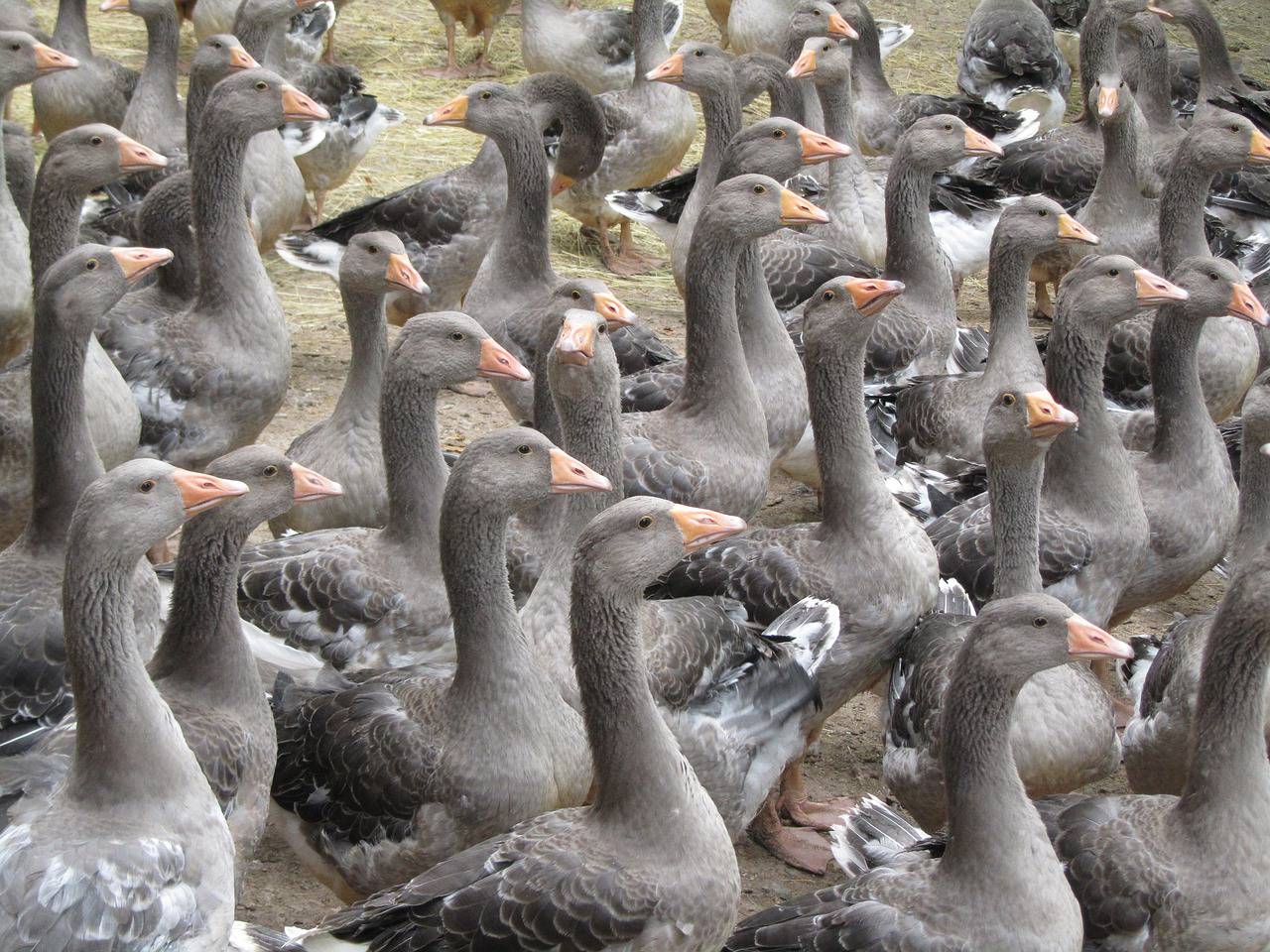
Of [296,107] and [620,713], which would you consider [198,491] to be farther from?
[296,107]

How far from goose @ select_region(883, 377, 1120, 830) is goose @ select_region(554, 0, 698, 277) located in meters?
5.18

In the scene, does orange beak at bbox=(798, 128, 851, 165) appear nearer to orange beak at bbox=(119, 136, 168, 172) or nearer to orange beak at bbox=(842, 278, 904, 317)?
orange beak at bbox=(842, 278, 904, 317)

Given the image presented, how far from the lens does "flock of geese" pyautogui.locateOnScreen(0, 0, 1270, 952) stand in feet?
15.4

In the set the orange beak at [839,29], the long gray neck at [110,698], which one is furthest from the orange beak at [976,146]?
the long gray neck at [110,698]

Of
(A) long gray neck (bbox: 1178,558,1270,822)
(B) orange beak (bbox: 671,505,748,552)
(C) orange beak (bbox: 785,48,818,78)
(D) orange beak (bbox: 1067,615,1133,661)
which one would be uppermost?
(B) orange beak (bbox: 671,505,748,552)

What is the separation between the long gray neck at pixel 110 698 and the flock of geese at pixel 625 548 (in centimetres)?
1

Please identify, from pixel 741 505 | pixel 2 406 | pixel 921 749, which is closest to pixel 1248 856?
pixel 921 749

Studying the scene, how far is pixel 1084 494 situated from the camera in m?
6.88

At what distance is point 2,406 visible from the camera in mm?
7062

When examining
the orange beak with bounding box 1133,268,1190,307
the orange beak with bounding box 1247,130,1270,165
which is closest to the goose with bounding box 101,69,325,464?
the orange beak with bounding box 1133,268,1190,307

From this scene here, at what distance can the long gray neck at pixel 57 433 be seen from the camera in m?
6.09

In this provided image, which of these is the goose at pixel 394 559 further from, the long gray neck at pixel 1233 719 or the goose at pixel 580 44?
the goose at pixel 580 44

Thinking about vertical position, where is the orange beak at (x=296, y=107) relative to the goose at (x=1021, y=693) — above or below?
above

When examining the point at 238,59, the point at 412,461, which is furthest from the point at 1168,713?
the point at 238,59
